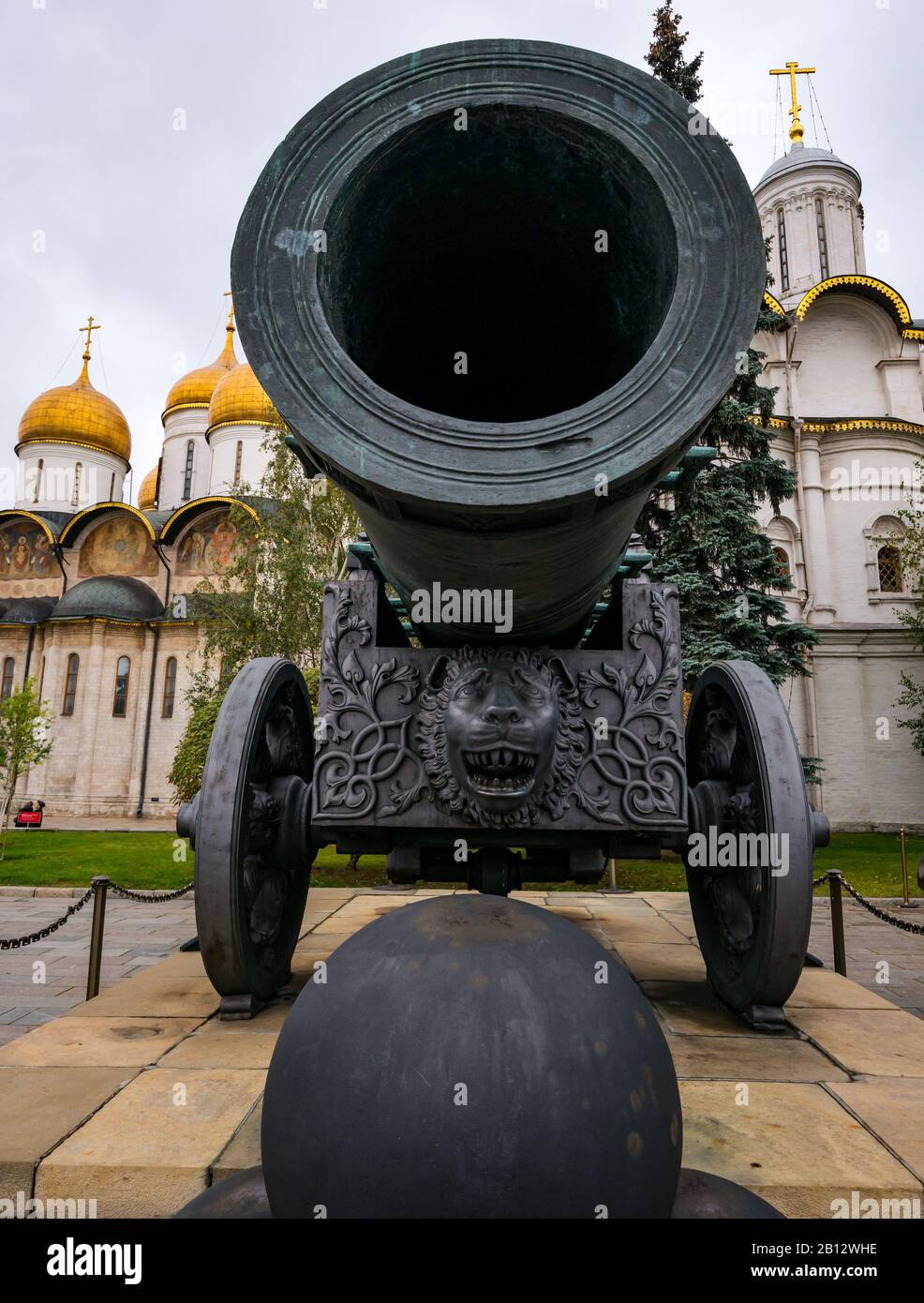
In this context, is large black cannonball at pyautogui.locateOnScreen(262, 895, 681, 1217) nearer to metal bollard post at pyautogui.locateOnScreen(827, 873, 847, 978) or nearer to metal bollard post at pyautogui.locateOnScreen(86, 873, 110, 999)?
metal bollard post at pyautogui.locateOnScreen(86, 873, 110, 999)

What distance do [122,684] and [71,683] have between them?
1.64 meters

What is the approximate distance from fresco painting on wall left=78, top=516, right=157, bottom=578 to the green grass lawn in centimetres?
1501

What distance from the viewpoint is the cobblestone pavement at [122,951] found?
4.98 m

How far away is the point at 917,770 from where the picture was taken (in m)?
23.2

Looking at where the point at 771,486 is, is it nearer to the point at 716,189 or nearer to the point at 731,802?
the point at 731,802

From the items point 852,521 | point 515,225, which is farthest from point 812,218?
point 515,225

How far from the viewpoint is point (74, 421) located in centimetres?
3525

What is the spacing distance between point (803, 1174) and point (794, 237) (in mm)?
33271

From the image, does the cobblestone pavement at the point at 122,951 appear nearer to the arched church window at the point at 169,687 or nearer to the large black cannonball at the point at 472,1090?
the large black cannonball at the point at 472,1090

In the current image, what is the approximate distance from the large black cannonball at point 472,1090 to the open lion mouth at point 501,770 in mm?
1291

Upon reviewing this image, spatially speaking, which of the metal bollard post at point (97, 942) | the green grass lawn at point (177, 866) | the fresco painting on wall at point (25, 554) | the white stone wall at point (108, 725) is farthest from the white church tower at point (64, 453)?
the metal bollard post at point (97, 942)

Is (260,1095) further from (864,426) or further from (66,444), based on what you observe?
(66,444)
